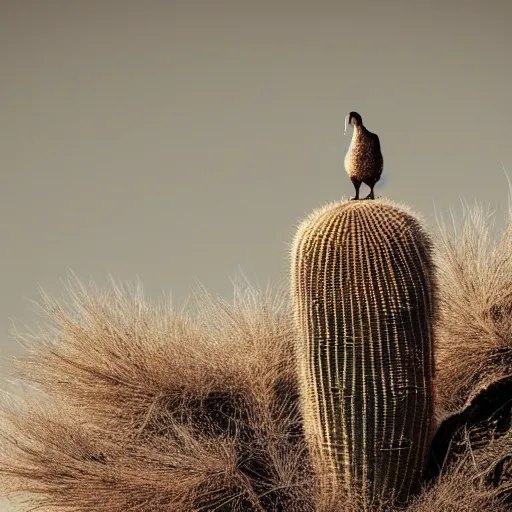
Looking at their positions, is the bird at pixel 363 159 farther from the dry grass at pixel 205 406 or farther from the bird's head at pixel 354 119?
the dry grass at pixel 205 406

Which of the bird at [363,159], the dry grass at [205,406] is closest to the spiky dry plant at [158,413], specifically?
the dry grass at [205,406]

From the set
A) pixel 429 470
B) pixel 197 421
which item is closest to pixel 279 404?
pixel 197 421

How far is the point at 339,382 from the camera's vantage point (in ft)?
18.6

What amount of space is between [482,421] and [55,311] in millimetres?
2934

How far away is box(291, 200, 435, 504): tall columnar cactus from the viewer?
221 inches

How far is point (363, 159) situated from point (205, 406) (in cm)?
191

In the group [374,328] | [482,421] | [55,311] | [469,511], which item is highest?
[55,311]

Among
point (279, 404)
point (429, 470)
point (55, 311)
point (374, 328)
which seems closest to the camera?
point (374, 328)

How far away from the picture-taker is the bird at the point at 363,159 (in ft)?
20.2

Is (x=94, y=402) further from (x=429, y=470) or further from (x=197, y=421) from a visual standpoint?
(x=429, y=470)

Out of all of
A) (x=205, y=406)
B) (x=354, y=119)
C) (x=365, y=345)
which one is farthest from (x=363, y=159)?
(x=205, y=406)

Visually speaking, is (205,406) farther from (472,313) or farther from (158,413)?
(472,313)

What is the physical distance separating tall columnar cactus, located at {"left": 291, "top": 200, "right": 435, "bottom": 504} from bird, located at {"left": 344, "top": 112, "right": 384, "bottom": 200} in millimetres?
331

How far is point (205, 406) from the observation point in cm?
684
